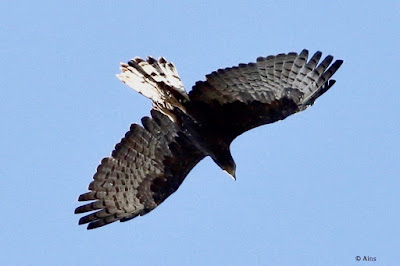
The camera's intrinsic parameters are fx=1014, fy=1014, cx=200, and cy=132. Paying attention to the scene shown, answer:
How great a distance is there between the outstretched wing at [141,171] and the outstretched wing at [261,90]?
681 mm

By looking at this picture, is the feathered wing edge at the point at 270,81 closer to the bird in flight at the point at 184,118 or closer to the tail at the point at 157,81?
the bird in flight at the point at 184,118

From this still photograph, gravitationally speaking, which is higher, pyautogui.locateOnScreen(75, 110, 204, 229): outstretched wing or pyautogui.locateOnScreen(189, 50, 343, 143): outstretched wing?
pyautogui.locateOnScreen(189, 50, 343, 143): outstretched wing

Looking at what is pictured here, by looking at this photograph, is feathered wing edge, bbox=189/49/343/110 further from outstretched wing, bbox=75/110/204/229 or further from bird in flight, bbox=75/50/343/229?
outstretched wing, bbox=75/110/204/229

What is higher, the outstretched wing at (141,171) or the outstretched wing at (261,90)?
the outstretched wing at (261,90)

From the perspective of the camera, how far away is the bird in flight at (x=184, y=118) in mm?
13125

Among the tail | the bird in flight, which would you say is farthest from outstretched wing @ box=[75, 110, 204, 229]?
the tail

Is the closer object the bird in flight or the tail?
the bird in flight

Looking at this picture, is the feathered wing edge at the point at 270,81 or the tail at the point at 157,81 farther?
the tail at the point at 157,81

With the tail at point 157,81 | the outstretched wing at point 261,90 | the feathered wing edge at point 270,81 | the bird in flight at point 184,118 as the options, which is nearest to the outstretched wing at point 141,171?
the bird in flight at point 184,118

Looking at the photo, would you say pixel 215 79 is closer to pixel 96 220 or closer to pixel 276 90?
pixel 276 90

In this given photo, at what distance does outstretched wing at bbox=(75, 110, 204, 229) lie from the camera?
13.3 meters

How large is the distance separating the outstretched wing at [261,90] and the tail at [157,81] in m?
0.26

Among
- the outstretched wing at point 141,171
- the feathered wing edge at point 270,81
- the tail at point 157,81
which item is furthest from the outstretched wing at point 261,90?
the outstretched wing at point 141,171

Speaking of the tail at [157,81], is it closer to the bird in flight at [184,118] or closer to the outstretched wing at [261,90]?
the bird in flight at [184,118]
